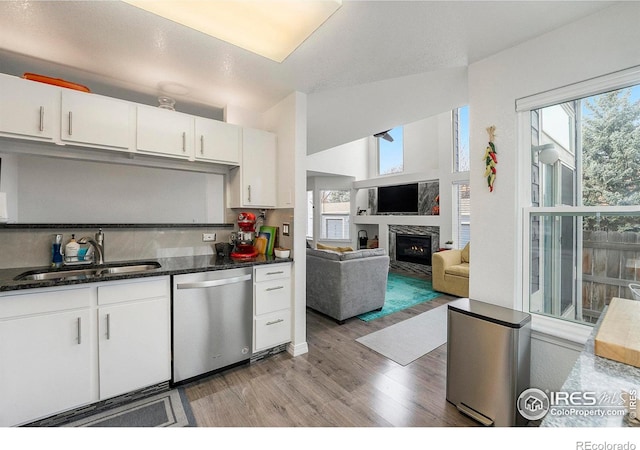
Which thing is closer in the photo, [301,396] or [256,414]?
[256,414]

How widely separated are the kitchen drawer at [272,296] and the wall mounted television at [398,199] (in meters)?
4.88

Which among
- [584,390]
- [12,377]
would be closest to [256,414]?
[12,377]

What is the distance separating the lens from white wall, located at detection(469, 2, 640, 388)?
1.53 m

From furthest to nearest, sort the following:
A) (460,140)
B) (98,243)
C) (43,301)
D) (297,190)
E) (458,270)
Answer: (460,140), (458,270), (297,190), (98,243), (43,301)

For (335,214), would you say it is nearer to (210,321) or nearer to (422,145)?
(422,145)

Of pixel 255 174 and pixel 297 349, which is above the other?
pixel 255 174

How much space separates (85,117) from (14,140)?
517 millimetres

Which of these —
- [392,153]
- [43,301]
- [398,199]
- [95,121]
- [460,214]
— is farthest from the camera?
[392,153]

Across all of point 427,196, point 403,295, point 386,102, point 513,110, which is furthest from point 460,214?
point 513,110

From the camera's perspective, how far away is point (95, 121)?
6.79 ft

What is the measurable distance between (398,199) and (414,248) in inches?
51.8

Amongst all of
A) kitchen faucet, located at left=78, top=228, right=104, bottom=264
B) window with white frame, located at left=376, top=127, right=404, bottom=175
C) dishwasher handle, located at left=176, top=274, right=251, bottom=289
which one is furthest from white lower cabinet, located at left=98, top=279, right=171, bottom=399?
window with white frame, located at left=376, top=127, right=404, bottom=175

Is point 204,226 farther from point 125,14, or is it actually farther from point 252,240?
point 125,14

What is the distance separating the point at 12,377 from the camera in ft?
5.31
